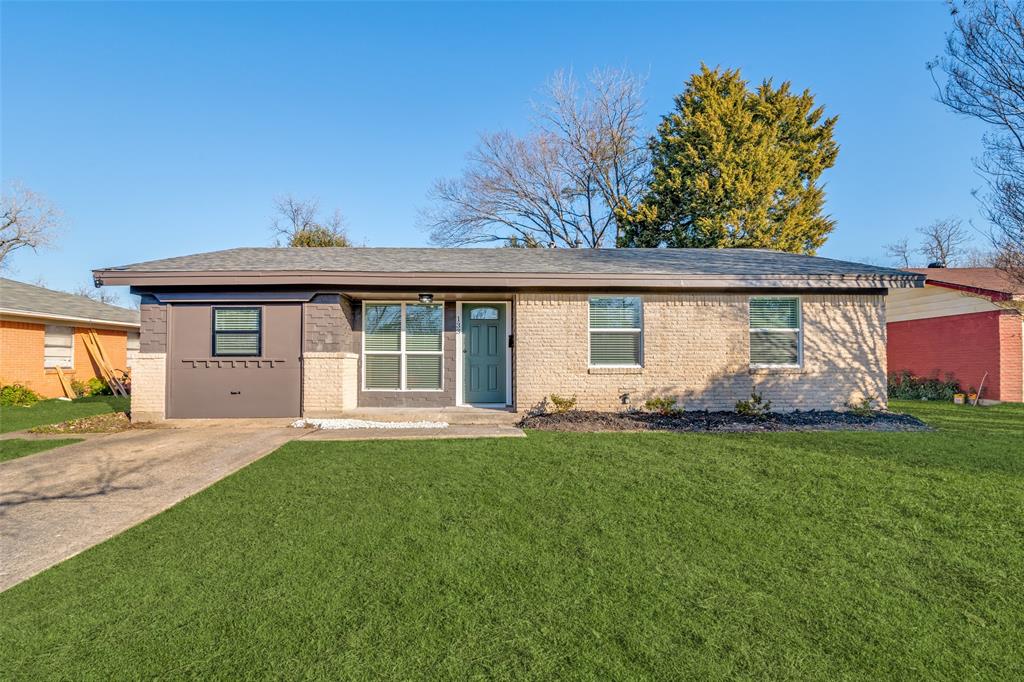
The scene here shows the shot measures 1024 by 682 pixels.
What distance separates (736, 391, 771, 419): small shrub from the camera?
9031mm

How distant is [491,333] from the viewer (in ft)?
33.6

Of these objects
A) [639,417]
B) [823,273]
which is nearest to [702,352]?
[639,417]

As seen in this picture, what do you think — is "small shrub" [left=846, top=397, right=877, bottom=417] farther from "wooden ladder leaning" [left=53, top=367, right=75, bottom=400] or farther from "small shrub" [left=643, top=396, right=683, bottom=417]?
"wooden ladder leaning" [left=53, top=367, right=75, bottom=400]

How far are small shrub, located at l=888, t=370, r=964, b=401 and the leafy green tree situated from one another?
842 centimetres

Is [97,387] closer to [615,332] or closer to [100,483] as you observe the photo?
[100,483]

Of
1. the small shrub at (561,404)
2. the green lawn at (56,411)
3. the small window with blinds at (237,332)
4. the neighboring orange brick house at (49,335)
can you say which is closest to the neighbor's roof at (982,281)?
the small shrub at (561,404)

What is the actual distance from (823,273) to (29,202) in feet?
131

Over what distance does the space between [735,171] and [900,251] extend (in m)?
27.3

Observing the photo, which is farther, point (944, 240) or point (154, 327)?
point (944, 240)

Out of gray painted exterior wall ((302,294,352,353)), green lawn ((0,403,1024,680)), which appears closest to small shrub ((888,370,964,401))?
green lawn ((0,403,1024,680))

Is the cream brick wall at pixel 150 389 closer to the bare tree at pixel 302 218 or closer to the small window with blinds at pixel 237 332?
the small window with blinds at pixel 237 332

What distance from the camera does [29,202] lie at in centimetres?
2762

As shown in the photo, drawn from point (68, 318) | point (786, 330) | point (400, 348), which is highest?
point (68, 318)

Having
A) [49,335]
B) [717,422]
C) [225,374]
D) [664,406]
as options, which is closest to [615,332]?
[664,406]
